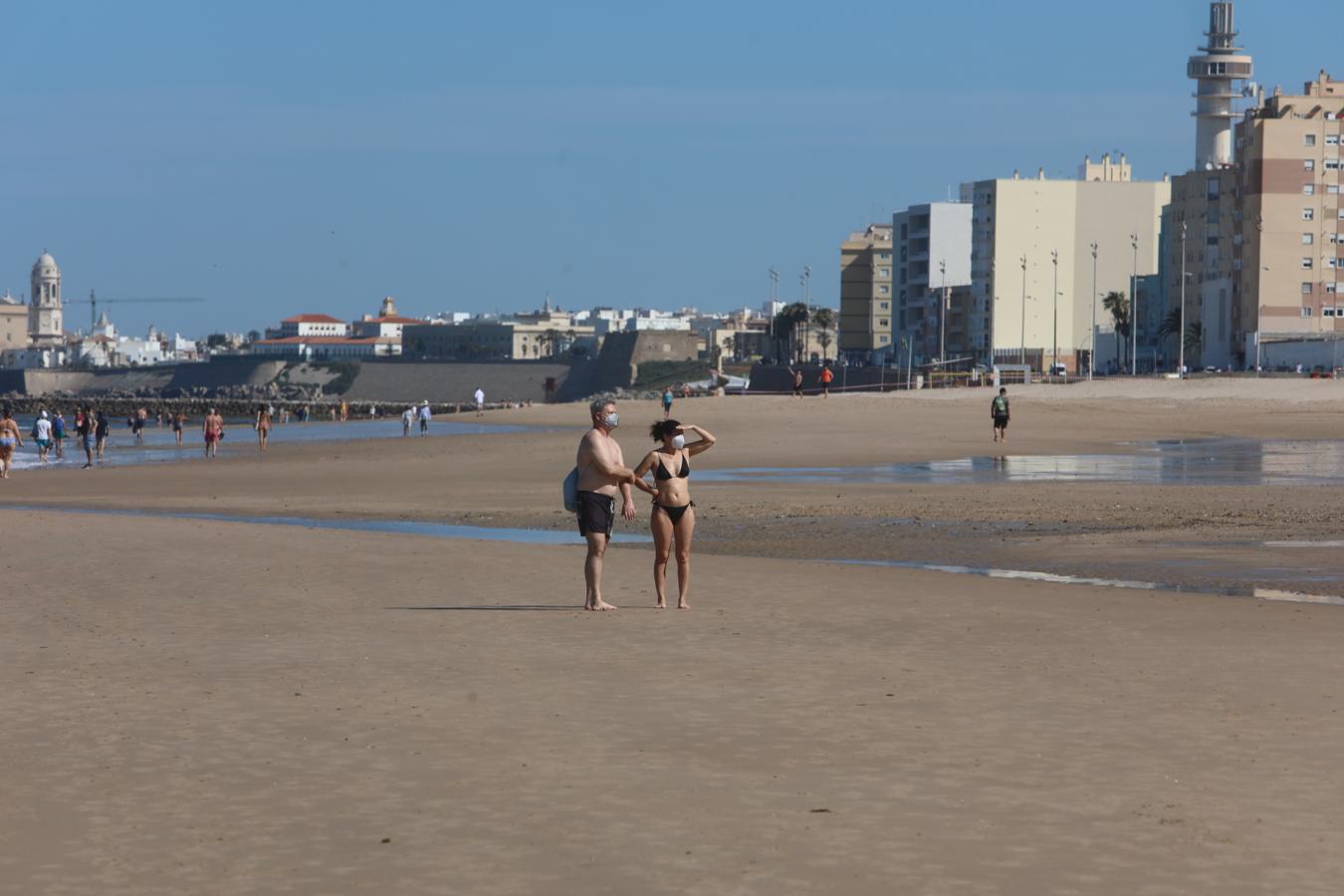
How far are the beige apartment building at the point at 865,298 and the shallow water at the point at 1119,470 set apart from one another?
390 feet

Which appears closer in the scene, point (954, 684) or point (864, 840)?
point (864, 840)

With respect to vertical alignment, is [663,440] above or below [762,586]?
above

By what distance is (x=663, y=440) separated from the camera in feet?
43.3

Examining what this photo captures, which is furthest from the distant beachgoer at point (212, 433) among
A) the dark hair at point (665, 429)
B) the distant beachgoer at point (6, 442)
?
the dark hair at point (665, 429)

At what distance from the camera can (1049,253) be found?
130m

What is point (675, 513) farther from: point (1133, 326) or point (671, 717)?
point (1133, 326)

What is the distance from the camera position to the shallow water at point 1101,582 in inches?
543

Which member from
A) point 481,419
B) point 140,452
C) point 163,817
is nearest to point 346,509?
point 163,817

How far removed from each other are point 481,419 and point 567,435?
78.9 feet

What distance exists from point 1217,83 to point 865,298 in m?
31.9

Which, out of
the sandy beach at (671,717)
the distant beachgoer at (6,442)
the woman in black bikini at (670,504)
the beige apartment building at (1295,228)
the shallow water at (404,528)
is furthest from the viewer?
the beige apartment building at (1295,228)

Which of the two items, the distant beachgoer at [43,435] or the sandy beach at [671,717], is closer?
the sandy beach at [671,717]

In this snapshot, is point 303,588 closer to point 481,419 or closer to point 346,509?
point 346,509

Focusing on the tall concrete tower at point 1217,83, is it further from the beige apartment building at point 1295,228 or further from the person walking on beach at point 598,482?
the person walking on beach at point 598,482
